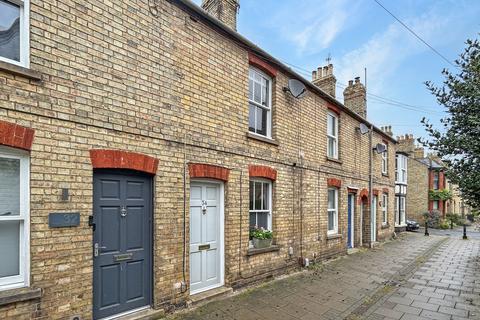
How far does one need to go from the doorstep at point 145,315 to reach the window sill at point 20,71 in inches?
145

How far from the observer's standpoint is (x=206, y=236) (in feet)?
21.6

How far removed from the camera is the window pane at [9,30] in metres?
4.00

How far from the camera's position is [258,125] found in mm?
8234

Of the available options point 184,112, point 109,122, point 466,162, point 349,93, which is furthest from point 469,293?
point 349,93

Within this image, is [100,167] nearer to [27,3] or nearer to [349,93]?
[27,3]

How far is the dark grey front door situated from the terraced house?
0.07 feet

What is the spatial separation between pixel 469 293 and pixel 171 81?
8262mm

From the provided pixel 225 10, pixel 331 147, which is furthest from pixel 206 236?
pixel 331 147

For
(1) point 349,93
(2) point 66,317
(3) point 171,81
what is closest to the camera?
(2) point 66,317

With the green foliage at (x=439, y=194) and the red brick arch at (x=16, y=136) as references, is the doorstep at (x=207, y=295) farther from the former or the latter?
the green foliage at (x=439, y=194)

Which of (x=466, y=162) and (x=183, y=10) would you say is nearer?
(x=183, y=10)

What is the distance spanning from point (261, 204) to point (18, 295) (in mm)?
5425

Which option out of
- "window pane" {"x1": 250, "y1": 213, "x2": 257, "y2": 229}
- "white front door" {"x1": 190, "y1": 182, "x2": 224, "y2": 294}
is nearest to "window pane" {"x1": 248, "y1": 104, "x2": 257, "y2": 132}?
"white front door" {"x1": 190, "y1": 182, "x2": 224, "y2": 294}

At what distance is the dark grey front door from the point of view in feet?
15.9
